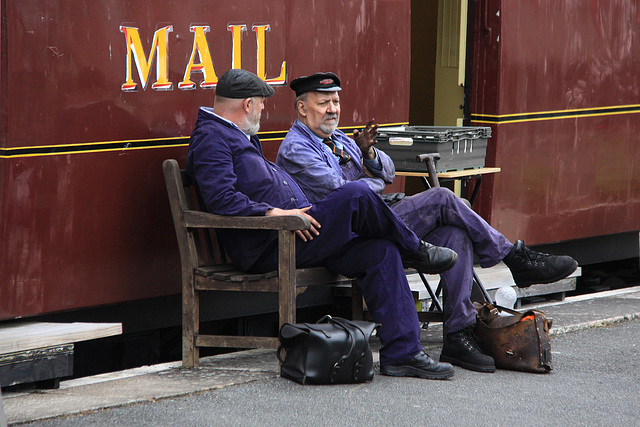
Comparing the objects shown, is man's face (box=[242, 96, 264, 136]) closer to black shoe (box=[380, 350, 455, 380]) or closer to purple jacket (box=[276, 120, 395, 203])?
purple jacket (box=[276, 120, 395, 203])

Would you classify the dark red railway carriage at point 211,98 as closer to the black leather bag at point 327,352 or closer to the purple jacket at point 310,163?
the purple jacket at point 310,163

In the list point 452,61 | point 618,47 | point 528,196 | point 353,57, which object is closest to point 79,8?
point 353,57

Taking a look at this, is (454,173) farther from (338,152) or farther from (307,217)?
(307,217)

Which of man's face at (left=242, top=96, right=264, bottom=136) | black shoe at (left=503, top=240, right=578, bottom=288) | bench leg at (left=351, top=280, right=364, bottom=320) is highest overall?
man's face at (left=242, top=96, right=264, bottom=136)

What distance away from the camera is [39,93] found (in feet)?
14.7

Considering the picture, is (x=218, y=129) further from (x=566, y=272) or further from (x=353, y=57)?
(x=566, y=272)

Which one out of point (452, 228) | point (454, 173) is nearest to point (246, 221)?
point (452, 228)

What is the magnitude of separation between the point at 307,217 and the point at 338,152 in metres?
0.90

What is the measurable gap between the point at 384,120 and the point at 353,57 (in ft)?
1.63

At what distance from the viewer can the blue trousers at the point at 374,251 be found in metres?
4.55

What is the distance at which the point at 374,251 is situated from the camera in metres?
4.62

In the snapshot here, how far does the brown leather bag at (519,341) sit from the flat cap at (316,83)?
143 cm

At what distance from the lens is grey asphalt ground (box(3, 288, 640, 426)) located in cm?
398

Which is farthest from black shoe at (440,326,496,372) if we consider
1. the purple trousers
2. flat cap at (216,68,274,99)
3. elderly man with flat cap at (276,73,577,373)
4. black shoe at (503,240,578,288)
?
flat cap at (216,68,274,99)
